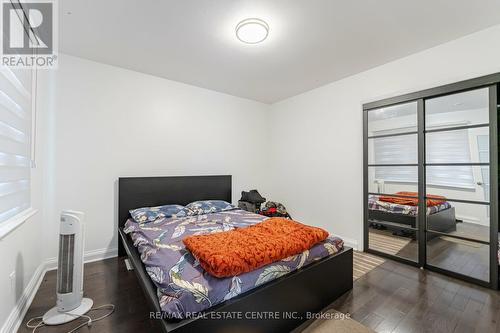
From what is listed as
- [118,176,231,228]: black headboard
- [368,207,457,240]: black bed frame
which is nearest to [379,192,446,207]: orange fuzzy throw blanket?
[368,207,457,240]: black bed frame

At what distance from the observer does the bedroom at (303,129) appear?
192cm

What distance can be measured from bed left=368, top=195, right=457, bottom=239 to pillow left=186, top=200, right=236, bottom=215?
7.03ft

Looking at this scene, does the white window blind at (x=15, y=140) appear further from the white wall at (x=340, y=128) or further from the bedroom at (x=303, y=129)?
the white wall at (x=340, y=128)

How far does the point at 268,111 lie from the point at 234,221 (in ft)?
9.54

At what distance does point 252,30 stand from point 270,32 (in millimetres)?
237

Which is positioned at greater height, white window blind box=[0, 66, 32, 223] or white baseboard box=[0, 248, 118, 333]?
white window blind box=[0, 66, 32, 223]

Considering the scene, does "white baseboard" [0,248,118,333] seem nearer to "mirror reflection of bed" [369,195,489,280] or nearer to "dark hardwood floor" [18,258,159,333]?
"dark hardwood floor" [18,258,159,333]

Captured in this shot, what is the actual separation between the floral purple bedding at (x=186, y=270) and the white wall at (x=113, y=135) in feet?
2.72

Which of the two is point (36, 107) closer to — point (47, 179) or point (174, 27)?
point (47, 179)

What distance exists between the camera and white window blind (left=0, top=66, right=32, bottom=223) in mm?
1563

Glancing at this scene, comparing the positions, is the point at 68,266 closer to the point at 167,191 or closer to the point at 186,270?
the point at 186,270

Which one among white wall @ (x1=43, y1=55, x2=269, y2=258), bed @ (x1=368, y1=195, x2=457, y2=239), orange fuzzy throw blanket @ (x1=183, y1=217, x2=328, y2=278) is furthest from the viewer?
white wall @ (x1=43, y1=55, x2=269, y2=258)

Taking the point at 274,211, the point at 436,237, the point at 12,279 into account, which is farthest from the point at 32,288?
the point at 436,237

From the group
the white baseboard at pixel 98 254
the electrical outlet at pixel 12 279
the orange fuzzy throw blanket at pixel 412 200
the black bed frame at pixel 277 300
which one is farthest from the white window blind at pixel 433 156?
the electrical outlet at pixel 12 279
